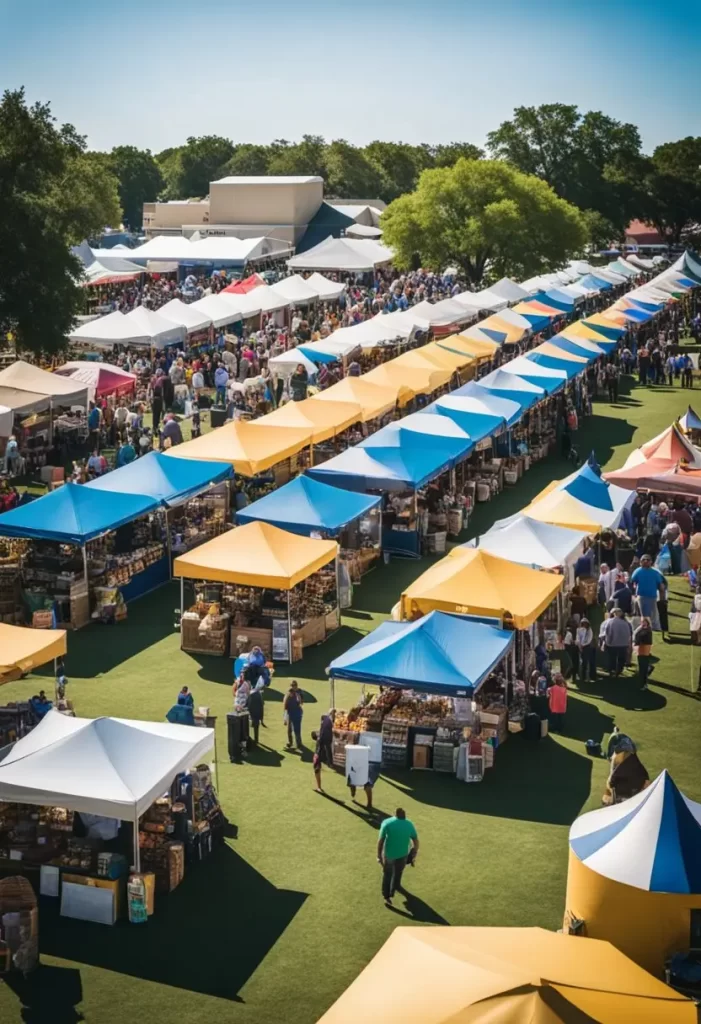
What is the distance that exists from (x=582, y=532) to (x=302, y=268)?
40.0m

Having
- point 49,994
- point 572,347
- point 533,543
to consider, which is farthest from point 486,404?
point 49,994

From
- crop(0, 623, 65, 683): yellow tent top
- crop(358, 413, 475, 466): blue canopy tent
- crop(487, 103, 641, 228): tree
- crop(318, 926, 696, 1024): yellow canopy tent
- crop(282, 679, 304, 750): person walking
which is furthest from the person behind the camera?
crop(487, 103, 641, 228): tree

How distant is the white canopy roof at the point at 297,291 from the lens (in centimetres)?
4509

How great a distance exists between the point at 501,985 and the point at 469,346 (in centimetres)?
2854

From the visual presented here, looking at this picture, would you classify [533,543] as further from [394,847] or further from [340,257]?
[340,257]

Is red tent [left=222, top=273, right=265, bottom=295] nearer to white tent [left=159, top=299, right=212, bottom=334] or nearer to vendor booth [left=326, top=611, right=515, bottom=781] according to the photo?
white tent [left=159, top=299, right=212, bottom=334]

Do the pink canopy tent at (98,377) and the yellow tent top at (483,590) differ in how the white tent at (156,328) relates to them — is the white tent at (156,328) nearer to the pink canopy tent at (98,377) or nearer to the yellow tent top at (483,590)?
the pink canopy tent at (98,377)

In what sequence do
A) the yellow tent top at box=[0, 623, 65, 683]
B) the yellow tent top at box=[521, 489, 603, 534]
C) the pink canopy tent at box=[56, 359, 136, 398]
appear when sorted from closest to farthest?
the yellow tent top at box=[0, 623, 65, 683] → the yellow tent top at box=[521, 489, 603, 534] → the pink canopy tent at box=[56, 359, 136, 398]

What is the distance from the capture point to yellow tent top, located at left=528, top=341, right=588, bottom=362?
111 feet

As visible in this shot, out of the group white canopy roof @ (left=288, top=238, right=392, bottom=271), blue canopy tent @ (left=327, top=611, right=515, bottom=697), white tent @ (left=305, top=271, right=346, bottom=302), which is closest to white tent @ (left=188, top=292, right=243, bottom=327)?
white tent @ (left=305, top=271, right=346, bottom=302)

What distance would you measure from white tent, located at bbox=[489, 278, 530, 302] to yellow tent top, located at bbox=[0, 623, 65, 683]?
109ft

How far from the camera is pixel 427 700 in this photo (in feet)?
49.6

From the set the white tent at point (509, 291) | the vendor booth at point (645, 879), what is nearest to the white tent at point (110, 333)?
the white tent at point (509, 291)

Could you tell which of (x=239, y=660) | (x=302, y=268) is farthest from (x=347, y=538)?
(x=302, y=268)
